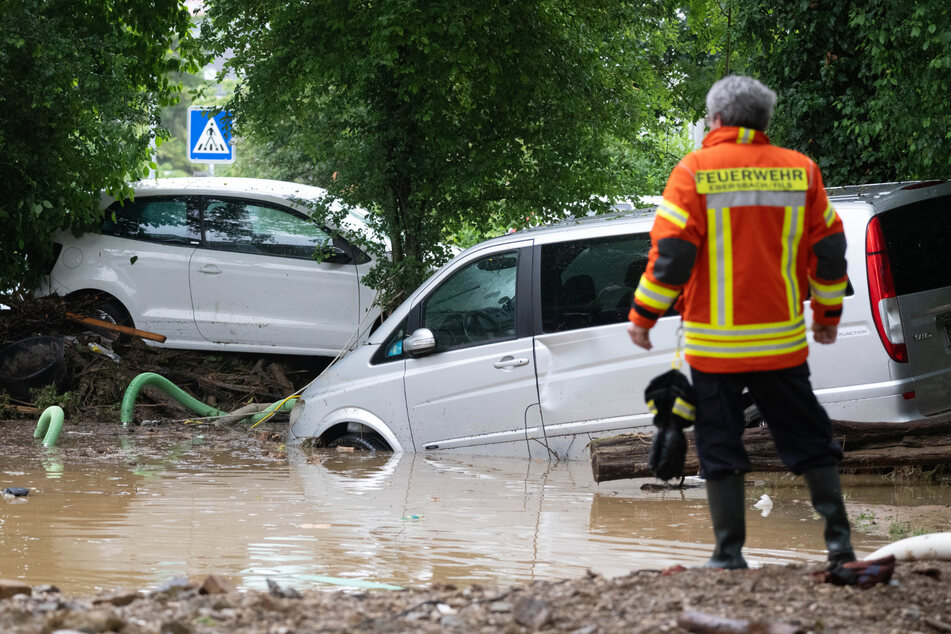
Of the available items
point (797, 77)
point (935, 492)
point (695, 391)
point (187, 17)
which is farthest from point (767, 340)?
point (187, 17)

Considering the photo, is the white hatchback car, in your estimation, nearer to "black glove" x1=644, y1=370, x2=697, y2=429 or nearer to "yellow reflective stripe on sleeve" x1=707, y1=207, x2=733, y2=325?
"black glove" x1=644, y1=370, x2=697, y2=429

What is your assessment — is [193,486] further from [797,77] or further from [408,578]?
[797,77]

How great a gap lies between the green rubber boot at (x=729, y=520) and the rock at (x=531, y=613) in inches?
35.2

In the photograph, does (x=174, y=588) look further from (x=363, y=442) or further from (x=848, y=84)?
(x=848, y=84)

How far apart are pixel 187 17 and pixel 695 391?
8837mm

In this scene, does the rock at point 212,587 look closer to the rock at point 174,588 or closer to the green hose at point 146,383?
the rock at point 174,588

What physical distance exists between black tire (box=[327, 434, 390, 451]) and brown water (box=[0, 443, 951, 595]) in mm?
129

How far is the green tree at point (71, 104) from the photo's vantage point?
995 centimetres

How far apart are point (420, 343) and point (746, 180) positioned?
12.9 ft

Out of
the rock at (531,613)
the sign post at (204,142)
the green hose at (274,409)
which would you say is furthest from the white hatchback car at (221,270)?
the rock at (531,613)

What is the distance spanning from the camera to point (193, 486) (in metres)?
7.26

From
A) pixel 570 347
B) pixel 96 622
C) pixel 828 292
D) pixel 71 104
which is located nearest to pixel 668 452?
pixel 828 292

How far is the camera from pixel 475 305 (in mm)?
7859

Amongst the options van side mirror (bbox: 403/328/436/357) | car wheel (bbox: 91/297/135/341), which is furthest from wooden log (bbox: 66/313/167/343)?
van side mirror (bbox: 403/328/436/357)
